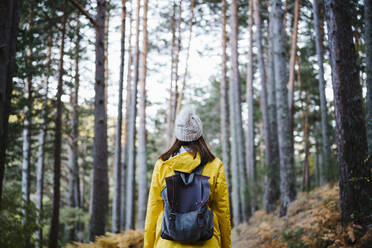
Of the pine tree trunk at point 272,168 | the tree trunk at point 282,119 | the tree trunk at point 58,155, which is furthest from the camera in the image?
the pine tree trunk at point 272,168

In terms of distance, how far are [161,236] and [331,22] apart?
4544 millimetres

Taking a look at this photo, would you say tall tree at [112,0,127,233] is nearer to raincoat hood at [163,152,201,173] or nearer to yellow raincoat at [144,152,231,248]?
yellow raincoat at [144,152,231,248]

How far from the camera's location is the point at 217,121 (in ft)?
83.4

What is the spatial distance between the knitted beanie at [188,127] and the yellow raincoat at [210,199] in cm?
27

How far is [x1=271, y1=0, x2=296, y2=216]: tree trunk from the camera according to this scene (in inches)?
342

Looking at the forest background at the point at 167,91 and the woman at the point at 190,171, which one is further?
the forest background at the point at 167,91

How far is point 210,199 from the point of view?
278 cm

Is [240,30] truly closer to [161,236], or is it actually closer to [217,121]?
[217,121]

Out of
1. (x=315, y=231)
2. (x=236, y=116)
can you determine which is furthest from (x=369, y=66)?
(x=236, y=116)

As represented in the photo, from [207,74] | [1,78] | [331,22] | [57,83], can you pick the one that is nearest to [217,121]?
[207,74]

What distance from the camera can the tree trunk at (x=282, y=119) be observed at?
8695mm

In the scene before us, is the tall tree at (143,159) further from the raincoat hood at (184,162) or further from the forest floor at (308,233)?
the raincoat hood at (184,162)

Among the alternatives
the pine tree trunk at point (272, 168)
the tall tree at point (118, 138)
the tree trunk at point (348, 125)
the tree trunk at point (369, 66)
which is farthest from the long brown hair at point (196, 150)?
the tall tree at point (118, 138)

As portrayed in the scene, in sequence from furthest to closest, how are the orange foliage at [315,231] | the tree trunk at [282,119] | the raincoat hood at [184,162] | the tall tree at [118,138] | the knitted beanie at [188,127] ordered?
1. the tall tree at [118,138]
2. the tree trunk at [282,119]
3. the orange foliage at [315,231]
4. the knitted beanie at [188,127]
5. the raincoat hood at [184,162]
